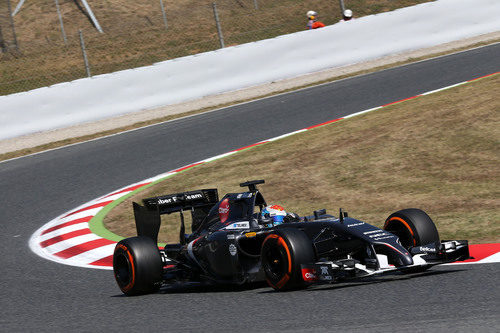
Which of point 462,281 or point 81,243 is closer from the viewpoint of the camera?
point 462,281

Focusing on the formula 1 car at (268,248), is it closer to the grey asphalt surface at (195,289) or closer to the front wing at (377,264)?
the front wing at (377,264)

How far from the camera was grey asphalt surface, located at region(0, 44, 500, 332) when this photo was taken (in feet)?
16.1

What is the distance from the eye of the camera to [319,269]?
5578 millimetres

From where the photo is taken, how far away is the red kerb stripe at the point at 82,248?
345 inches

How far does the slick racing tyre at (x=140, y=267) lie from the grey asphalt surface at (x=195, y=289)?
0.34ft

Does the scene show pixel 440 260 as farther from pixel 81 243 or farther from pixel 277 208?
pixel 81 243

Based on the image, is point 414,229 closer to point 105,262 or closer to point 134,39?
point 105,262

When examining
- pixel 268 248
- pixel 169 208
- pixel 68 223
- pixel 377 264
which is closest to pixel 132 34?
pixel 68 223

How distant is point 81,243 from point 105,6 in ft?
103

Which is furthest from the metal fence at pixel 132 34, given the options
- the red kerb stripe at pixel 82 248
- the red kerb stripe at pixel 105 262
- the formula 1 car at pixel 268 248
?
the formula 1 car at pixel 268 248

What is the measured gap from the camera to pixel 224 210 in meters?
6.78

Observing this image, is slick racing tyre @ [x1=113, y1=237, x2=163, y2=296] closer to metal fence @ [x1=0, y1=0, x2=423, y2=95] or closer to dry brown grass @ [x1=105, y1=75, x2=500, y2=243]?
dry brown grass @ [x1=105, y1=75, x2=500, y2=243]

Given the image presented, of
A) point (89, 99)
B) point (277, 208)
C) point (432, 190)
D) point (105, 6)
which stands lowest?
point (432, 190)

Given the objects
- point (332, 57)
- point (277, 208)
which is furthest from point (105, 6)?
point (277, 208)
